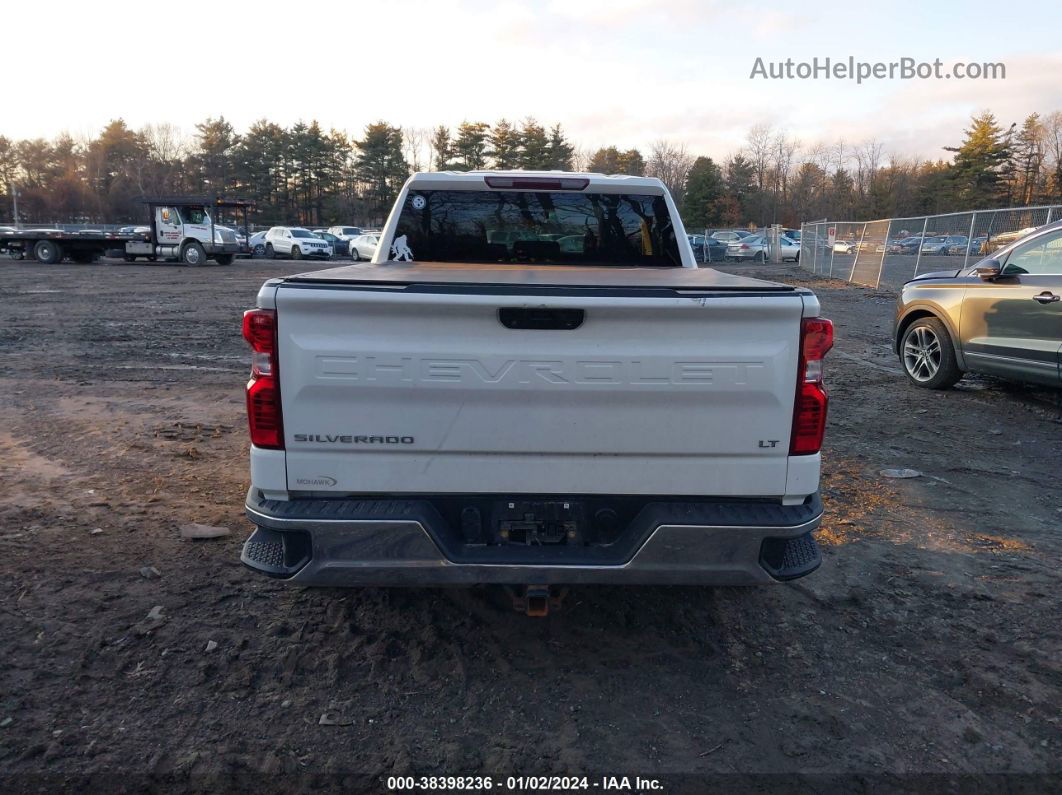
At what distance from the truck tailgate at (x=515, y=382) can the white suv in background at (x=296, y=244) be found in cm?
3868

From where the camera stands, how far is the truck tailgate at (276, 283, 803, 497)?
271 cm

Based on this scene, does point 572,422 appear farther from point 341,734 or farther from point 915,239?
point 915,239

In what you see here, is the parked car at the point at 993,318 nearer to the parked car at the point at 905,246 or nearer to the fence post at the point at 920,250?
the fence post at the point at 920,250

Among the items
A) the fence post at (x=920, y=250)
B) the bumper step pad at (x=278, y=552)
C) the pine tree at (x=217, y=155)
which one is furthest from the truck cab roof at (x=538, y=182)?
the pine tree at (x=217, y=155)

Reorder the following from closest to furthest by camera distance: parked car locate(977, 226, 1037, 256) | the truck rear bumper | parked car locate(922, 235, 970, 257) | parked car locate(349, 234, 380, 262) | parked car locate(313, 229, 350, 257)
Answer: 1. the truck rear bumper
2. parked car locate(977, 226, 1037, 256)
3. parked car locate(922, 235, 970, 257)
4. parked car locate(349, 234, 380, 262)
5. parked car locate(313, 229, 350, 257)

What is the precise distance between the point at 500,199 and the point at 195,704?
3452 mm

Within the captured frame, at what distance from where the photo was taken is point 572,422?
279cm

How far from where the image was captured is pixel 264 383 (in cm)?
276

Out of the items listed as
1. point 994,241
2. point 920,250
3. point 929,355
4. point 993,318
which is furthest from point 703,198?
point 993,318

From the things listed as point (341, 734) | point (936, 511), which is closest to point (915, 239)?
point (936, 511)

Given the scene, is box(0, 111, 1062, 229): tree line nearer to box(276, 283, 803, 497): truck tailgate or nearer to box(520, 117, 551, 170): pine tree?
box(520, 117, 551, 170): pine tree

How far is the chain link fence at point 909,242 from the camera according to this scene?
599 inches

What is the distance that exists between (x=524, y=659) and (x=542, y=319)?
153 cm

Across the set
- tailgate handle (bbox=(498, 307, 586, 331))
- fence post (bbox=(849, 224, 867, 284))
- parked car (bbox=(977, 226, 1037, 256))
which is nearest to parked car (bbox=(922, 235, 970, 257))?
parked car (bbox=(977, 226, 1037, 256))
